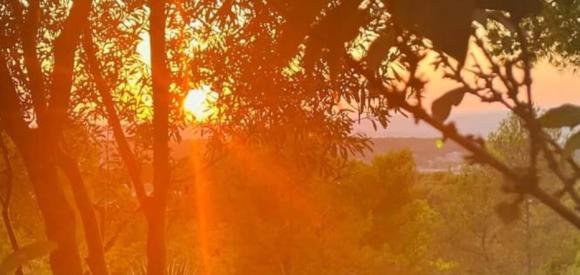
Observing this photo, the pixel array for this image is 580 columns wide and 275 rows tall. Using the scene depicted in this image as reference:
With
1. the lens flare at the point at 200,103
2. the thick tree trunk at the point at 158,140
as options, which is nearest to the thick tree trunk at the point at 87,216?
the thick tree trunk at the point at 158,140

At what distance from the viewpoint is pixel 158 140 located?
5887 mm

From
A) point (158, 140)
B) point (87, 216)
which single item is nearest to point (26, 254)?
point (158, 140)

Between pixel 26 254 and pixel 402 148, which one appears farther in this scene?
pixel 402 148

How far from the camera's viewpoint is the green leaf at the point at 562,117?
1.99 feet

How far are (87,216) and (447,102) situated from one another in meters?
5.84

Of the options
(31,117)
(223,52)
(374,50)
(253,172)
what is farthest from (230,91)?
(253,172)

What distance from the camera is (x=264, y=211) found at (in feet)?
90.8

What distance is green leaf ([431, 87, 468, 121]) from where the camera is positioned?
2.11 ft

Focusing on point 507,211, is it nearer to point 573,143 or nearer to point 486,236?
point 573,143

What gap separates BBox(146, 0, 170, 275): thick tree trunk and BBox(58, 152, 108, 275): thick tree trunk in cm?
41

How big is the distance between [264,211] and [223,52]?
21.3 meters

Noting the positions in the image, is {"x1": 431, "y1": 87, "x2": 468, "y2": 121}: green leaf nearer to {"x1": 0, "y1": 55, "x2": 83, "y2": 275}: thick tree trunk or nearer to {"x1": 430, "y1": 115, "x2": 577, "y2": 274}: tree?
{"x1": 0, "y1": 55, "x2": 83, "y2": 275}: thick tree trunk

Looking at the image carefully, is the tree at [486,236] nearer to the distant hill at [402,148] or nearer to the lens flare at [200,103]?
the distant hill at [402,148]

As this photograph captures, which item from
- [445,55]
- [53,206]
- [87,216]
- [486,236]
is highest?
[445,55]
